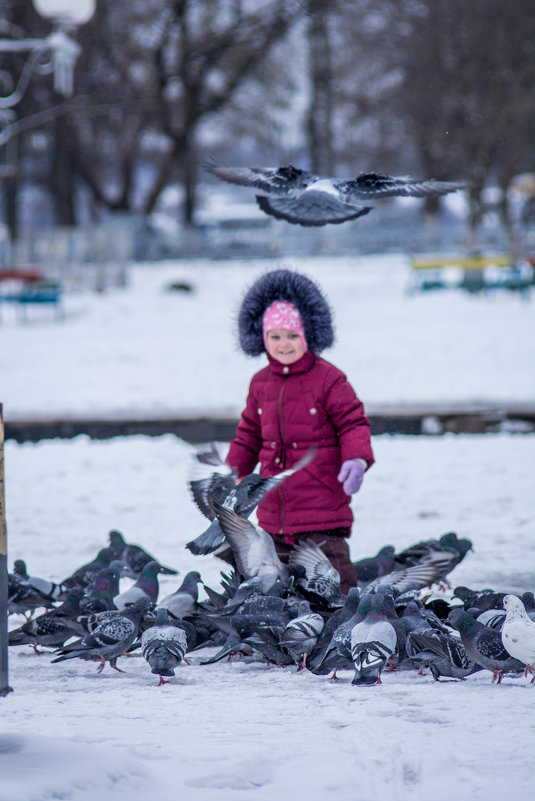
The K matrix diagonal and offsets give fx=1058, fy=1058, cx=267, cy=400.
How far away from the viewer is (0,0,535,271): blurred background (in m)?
27.4

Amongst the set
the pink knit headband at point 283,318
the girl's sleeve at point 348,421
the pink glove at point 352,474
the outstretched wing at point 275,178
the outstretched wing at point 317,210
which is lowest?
the pink glove at point 352,474

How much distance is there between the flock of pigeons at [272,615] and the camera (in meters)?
3.74

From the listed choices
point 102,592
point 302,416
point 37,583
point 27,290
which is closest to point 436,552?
point 302,416

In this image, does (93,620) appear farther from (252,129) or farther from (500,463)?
(252,129)

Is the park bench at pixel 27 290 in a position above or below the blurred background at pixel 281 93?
below

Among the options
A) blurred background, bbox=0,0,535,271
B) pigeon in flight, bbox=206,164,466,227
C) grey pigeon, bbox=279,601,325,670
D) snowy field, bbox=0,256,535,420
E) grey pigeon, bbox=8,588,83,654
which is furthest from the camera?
blurred background, bbox=0,0,535,271

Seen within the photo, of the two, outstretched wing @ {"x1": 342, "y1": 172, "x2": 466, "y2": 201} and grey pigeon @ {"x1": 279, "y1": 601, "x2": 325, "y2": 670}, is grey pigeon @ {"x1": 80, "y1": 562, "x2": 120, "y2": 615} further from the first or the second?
outstretched wing @ {"x1": 342, "y1": 172, "x2": 466, "y2": 201}

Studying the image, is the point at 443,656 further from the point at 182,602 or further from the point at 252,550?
the point at 182,602

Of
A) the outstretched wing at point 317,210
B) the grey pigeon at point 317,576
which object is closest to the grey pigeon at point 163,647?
the grey pigeon at point 317,576

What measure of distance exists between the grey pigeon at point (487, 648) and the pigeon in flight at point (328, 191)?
1762 mm

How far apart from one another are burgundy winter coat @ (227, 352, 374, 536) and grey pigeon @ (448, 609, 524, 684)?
3.11 ft

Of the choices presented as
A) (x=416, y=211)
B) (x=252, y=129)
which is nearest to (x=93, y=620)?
(x=416, y=211)

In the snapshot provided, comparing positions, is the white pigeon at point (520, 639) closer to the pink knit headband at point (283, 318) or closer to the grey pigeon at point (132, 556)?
the pink knit headband at point (283, 318)

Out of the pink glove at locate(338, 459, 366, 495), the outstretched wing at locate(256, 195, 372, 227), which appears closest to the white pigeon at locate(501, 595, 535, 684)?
the pink glove at locate(338, 459, 366, 495)
